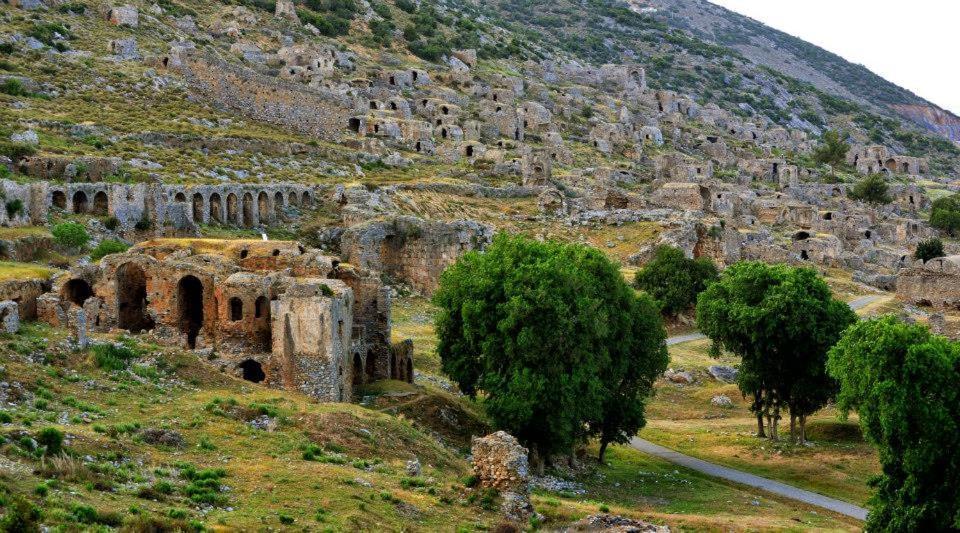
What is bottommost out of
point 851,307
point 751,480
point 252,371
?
point 751,480

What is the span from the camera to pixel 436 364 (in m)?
43.9

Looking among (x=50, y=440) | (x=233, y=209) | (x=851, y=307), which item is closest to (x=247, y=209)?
(x=233, y=209)

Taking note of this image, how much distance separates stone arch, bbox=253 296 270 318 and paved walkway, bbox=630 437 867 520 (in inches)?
609

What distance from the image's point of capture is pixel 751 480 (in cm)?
3788

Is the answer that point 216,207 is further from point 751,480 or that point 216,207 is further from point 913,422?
point 913,422

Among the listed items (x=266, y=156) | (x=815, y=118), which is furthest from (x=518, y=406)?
(x=815, y=118)

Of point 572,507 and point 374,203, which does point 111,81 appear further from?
point 572,507

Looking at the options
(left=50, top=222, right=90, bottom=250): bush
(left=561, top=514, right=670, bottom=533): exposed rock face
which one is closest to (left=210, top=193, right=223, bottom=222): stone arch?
(left=50, top=222, right=90, bottom=250): bush

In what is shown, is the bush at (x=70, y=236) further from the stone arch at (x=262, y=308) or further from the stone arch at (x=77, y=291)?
the stone arch at (x=262, y=308)

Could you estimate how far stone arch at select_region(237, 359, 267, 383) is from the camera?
33.6 meters

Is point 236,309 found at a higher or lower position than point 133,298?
lower

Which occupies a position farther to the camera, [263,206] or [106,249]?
[263,206]

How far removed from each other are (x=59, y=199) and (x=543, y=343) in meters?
22.5

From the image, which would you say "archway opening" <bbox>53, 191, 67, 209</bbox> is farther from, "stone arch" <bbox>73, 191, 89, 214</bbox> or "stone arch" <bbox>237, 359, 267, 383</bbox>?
"stone arch" <bbox>237, 359, 267, 383</bbox>
